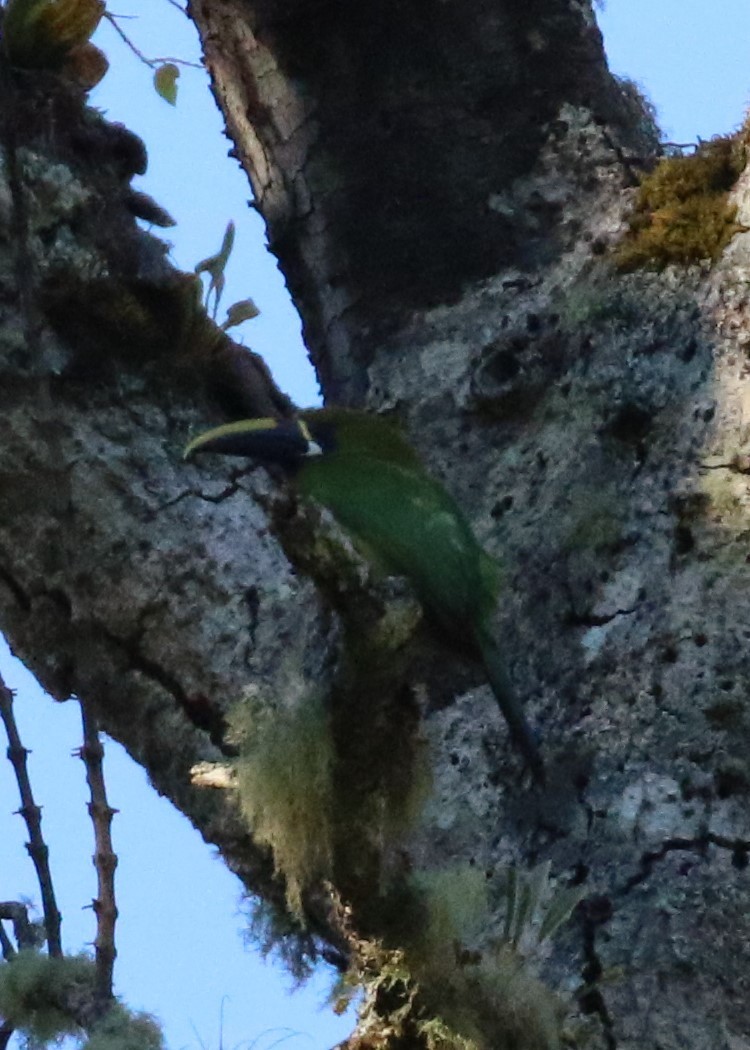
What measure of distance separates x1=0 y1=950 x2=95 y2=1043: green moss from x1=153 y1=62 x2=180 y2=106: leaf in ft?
7.46

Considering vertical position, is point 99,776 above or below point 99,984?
above

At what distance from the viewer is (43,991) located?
2264 mm

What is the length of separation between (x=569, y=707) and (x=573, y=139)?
1.18m

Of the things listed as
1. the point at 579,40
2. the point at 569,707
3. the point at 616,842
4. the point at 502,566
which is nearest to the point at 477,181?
the point at 579,40

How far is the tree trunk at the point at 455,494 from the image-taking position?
1.84 metres

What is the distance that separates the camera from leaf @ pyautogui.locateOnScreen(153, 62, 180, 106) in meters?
3.93

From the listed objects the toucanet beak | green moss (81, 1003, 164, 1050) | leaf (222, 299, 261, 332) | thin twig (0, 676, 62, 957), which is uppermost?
leaf (222, 299, 261, 332)

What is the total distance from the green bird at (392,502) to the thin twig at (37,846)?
22.6 inches

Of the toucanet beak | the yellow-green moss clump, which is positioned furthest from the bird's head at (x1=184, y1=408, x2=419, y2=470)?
the yellow-green moss clump

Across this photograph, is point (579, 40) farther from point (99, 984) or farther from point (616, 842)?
point (99, 984)

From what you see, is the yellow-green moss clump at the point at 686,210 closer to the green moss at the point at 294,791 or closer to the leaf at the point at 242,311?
the leaf at the point at 242,311

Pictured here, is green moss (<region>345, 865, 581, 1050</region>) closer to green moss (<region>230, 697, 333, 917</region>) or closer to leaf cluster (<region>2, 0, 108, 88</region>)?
green moss (<region>230, 697, 333, 917</region>)

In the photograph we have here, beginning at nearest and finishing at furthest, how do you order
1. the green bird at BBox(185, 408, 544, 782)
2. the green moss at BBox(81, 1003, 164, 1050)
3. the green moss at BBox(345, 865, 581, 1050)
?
the green moss at BBox(345, 865, 581, 1050) < the green moss at BBox(81, 1003, 164, 1050) < the green bird at BBox(185, 408, 544, 782)

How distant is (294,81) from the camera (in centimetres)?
317
